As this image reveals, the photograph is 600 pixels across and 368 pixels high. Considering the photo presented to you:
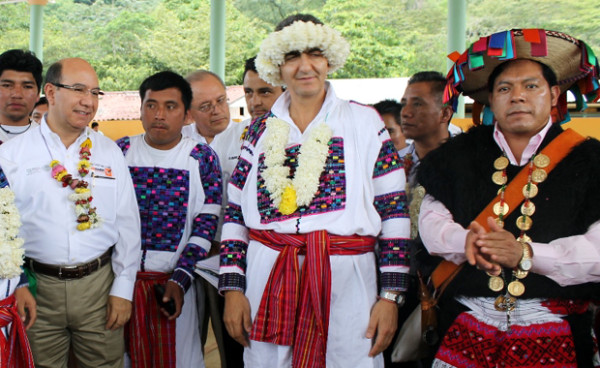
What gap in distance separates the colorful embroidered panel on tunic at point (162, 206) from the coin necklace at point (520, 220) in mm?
1669

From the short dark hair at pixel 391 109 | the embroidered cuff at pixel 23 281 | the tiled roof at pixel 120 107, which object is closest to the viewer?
the embroidered cuff at pixel 23 281

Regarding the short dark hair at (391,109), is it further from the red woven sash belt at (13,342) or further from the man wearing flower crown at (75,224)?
the red woven sash belt at (13,342)

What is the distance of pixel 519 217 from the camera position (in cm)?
230

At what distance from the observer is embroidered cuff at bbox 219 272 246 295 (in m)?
2.59

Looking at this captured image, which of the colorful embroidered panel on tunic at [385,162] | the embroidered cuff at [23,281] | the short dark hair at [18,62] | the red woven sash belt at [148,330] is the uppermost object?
the short dark hair at [18,62]

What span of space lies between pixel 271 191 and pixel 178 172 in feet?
3.17

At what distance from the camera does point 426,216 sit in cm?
247

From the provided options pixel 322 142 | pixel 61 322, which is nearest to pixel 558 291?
pixel 322 142

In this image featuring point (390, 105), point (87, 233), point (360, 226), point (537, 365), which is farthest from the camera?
point (390, 105)

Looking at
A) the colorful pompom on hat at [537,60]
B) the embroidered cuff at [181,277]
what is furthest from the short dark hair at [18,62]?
the colorful pompom on hat at [537,60]

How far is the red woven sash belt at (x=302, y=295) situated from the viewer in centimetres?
241

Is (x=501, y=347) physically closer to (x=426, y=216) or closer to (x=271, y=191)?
(x=426, y=216)

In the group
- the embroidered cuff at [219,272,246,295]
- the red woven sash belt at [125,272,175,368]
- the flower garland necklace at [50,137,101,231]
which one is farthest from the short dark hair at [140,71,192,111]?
the embroidered cuff at [219,272,246,295]

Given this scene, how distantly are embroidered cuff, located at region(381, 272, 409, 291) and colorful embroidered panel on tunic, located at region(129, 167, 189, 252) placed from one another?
1279 mm
